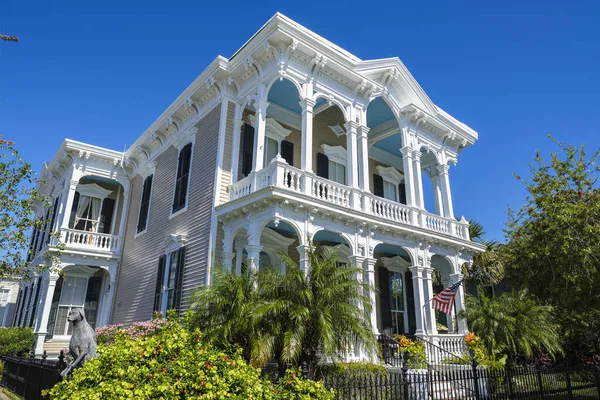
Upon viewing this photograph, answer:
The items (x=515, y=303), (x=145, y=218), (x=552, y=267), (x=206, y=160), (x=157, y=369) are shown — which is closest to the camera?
(x=157, y=369)

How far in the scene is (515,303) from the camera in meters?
13.9

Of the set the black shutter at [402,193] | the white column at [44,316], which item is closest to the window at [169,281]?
the white column at [44,316]

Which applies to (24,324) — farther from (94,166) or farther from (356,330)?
(356,330)

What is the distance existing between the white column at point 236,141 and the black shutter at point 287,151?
1.93m

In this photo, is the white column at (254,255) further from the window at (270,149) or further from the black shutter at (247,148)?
the window at (270,149)

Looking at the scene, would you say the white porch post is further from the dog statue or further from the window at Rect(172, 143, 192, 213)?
the dog statue

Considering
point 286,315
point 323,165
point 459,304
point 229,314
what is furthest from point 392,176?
point 229,314

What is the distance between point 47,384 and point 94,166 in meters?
13.5

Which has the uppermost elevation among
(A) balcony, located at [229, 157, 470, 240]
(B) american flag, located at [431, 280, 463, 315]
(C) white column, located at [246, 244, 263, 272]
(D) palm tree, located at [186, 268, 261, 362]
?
(A) balcony, located at [229, 157, 470, 240]

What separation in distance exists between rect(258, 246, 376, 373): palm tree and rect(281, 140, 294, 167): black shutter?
7.02m

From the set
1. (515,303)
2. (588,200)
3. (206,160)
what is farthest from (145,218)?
(588,200)

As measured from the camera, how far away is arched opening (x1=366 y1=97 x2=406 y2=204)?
56.8 ft

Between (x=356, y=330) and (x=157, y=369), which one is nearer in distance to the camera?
(x=157, y=369)

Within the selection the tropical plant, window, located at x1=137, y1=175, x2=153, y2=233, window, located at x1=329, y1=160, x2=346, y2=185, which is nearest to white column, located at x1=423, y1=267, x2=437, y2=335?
the tropical plant
